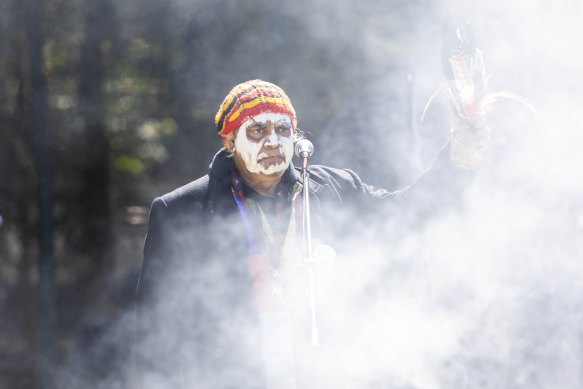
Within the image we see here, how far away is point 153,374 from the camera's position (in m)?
3.18

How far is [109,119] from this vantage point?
6.88 m

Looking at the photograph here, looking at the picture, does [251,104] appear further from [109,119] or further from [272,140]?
[109,119]

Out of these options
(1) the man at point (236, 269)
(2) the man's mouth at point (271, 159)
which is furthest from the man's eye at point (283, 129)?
(2) the man's mouth at point (271, 159)

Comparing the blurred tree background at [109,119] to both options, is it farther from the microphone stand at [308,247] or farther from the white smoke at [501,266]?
the microphone stand at [308,247]

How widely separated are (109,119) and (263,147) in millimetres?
3972

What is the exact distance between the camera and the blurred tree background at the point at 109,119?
20.3ft

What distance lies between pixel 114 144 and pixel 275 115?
13.1 ft

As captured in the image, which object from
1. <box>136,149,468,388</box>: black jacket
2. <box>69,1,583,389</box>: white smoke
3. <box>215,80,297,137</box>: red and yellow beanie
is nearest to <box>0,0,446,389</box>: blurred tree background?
<box>69,1,583,389</box>: white smoke

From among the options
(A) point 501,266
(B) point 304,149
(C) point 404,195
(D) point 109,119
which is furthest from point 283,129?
(D) point 109,119

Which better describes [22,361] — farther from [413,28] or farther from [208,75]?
[413,28]

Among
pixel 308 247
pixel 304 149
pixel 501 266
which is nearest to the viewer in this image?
pixel 308 247

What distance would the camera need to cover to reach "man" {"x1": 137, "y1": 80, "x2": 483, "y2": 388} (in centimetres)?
307

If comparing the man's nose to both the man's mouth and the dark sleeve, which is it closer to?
the man's mouth

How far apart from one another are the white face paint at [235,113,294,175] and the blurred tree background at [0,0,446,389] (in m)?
2.27
